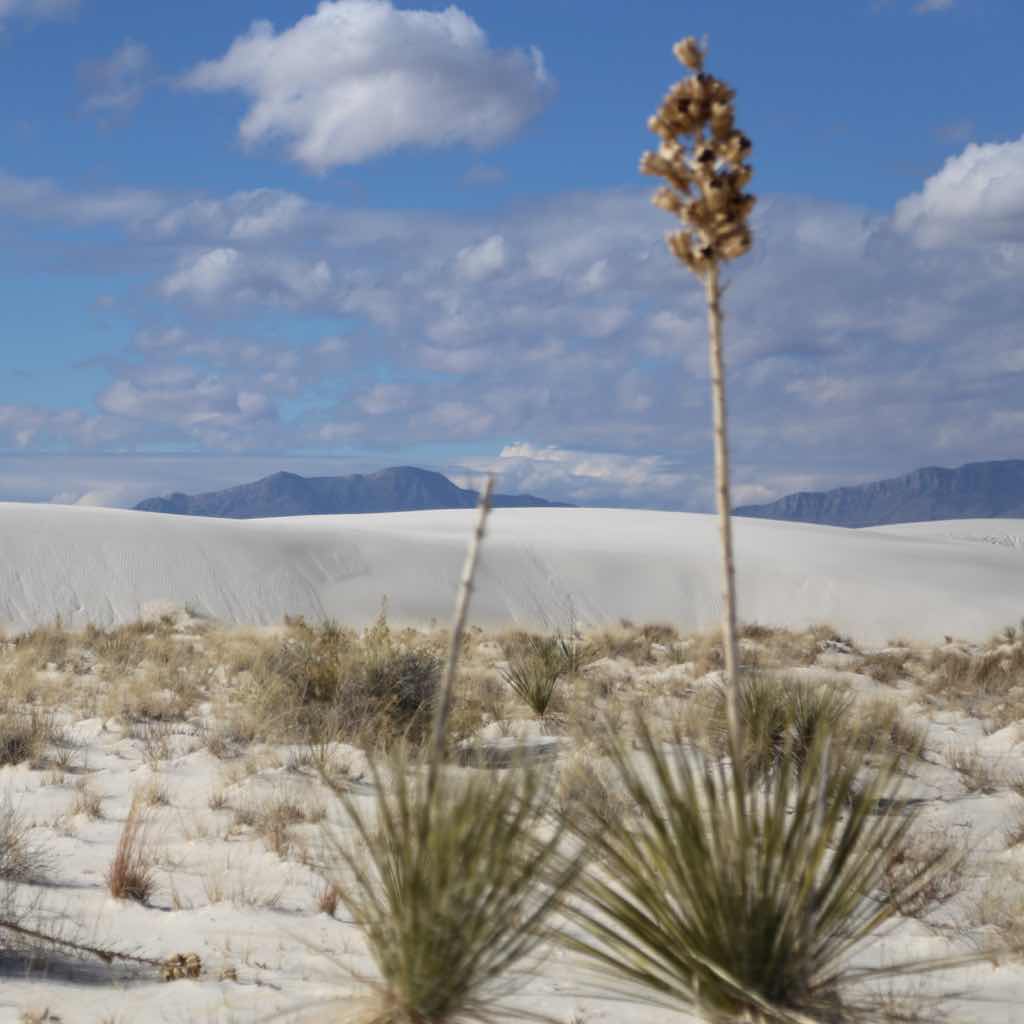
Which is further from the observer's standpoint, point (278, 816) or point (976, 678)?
point (976, 678)

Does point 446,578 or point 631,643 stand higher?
point 446,578

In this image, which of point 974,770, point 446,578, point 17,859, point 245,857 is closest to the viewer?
point 17,859

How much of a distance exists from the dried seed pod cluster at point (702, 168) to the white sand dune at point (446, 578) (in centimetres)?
2189

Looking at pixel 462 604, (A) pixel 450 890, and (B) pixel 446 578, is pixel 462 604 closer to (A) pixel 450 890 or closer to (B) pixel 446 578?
(A) pixel 450 890

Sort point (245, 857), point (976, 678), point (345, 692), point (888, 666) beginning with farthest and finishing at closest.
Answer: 1. point (888, 666)
2. point (976, 678)
3. point (345, 692)
4. point (245, 857)

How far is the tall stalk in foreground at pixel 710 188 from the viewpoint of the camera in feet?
8.87

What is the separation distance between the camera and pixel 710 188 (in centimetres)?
274

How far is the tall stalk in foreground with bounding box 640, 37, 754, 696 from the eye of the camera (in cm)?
270

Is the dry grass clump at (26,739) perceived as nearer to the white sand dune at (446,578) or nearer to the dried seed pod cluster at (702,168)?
the dried seed pod cluster at (702,168)

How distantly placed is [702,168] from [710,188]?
7 cm

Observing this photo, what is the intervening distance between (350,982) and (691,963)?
1.20 meters

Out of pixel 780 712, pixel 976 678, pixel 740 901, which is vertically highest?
pixel 740 901

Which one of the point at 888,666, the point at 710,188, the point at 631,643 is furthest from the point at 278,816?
the point at 631,643

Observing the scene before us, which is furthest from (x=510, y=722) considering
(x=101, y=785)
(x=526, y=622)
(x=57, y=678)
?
(x=526, y=622)
